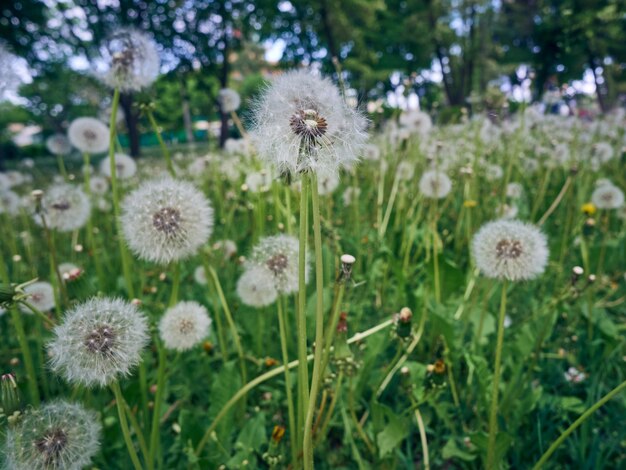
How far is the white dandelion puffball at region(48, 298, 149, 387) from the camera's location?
3.40ft

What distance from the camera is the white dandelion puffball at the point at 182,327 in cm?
155

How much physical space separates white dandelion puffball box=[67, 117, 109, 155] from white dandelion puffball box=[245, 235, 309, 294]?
1.79m

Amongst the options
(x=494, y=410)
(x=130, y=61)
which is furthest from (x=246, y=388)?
(x=130, y=61)

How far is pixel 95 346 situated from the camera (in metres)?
1.04

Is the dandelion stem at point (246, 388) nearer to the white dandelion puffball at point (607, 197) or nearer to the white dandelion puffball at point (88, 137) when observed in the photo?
the white dandelion puffball at point (88, 137)

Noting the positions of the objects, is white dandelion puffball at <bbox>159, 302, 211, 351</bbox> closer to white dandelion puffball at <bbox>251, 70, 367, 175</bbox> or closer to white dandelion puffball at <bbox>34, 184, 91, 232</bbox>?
white dandelion puffball at <bbox>251, 70, 367, 175</bbox>

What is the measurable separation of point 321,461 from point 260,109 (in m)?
1.27

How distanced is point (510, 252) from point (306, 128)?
0.99 metres

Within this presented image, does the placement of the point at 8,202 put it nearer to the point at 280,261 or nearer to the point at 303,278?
the point at 280,261

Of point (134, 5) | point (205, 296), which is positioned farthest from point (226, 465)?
point (134, 5)

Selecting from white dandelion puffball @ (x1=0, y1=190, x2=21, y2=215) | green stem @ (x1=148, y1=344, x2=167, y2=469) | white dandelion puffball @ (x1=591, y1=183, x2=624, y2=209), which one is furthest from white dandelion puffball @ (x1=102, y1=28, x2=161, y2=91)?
white dandelion puffball @ (x1=591, y1=183, x2=624, y2=209)

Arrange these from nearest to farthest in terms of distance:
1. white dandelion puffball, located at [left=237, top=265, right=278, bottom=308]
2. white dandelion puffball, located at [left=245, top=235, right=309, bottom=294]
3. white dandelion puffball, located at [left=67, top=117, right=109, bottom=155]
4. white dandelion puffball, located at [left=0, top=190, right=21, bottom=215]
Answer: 1. white dandelion puffball, located at [left=245, top=235, right=309, bottom=294]
2. white dandelion puffball, located at [left=237, top=265, right=278, bottom=308]
3. white dandelion puffball, located at [left=67, top=117, right=109, bottom=155]
4. white dandelion puffball, located at [left=0, top=190, right=21, bottom=215]

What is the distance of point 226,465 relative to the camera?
1.46 meters

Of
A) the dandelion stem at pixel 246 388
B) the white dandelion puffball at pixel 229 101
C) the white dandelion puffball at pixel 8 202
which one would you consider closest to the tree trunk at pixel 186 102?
the white dandelion puffball at pixel 8 202
